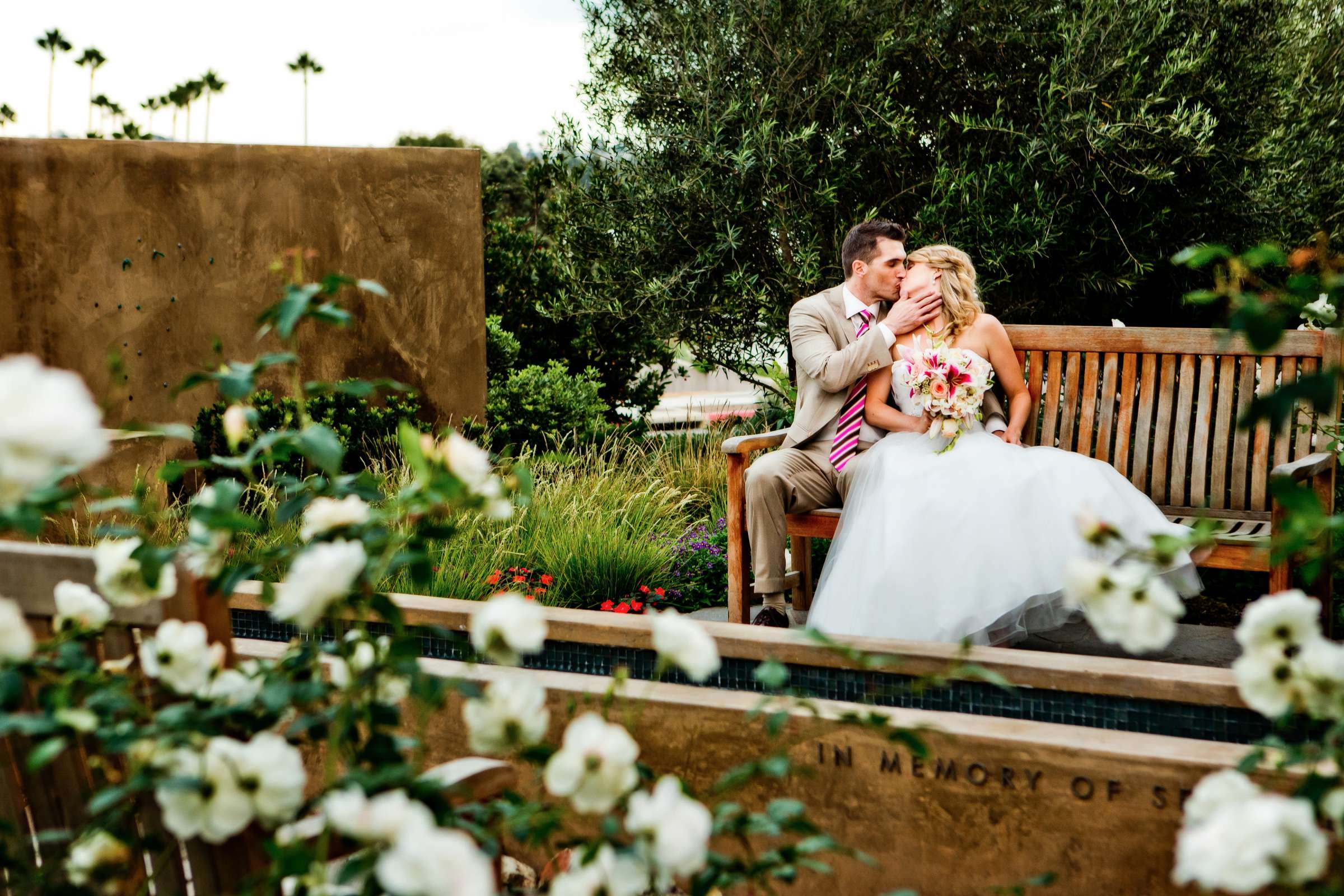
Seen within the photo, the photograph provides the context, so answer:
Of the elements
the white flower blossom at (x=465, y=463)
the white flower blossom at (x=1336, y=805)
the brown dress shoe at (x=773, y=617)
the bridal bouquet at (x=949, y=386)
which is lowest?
the brown dress shoe at (x=773, y=617)

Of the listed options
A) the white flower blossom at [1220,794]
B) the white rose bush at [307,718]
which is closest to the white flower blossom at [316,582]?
the white rose bush at [307,718]

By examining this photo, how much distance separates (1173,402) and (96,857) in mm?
3821

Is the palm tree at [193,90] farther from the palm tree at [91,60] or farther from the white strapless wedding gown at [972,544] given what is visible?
the white strapless wedding gown at [972,544]

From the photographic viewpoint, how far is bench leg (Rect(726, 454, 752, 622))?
3936 millimetres

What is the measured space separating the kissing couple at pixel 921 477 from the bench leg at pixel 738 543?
37mm

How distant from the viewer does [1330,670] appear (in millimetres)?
1221

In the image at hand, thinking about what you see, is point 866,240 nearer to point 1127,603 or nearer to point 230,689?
point 1127,603

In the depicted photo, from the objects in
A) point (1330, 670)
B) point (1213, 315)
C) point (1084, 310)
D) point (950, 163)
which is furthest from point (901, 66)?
point (1330, 670)

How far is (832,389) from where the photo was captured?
4.26m

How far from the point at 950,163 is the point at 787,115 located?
1021 millimetres

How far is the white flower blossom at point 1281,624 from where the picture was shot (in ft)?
4.12

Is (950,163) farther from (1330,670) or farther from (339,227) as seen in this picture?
(1330,670)

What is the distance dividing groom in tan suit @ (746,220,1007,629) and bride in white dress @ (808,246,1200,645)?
0.73 ft

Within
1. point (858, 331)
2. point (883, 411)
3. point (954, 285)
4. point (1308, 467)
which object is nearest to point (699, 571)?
point (883, 411)
